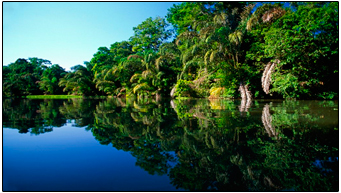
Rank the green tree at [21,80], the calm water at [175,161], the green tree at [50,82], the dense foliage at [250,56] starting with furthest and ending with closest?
the green tree at [50,82]
the green tree at [21,80]
the dense foliage at [250,56]
the calm water at [175,161]

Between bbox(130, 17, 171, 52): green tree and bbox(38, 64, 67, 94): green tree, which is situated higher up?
bbox(130, 17, 171, 52): green tree

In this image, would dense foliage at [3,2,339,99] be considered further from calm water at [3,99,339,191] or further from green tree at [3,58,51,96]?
green tree at [3,58,51,96]

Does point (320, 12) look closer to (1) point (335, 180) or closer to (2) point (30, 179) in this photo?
(1) point (335, 180)

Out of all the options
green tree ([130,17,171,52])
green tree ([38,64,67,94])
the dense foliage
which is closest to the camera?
the dense foliage

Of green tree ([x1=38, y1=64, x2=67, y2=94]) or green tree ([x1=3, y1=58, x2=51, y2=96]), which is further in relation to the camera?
green tree ([x1=38, y1=64, x2=67, y2=94])

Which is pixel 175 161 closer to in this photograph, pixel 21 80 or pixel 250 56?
pixel 250 56

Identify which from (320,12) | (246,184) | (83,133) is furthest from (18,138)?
(320,12)

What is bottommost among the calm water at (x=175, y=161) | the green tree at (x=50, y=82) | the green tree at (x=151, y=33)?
the calm water at (x=175, y=161)

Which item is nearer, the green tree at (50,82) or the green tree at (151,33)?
the green tree at (151,33)

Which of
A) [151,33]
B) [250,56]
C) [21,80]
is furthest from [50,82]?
[250,56]

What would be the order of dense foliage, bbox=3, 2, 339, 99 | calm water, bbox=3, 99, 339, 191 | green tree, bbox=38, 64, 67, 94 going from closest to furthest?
calm water, bbox=3, 99, 339, 191
dense foliage, bbox=3, 2, 339, 99
green tree, bbox=38, 64, 67, 94

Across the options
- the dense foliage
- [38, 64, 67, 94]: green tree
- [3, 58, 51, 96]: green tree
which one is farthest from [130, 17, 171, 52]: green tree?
[3, 58, 51, 96]: green tree

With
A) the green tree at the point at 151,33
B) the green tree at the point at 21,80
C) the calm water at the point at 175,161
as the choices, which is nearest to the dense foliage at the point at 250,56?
the green tree at the point at 151,33

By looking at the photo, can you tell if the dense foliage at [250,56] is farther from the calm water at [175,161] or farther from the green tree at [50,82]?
the green tree at [50,82]
